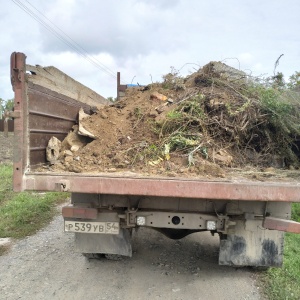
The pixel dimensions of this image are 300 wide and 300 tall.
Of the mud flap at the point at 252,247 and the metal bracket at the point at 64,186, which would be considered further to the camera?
the mud flap at the point at 252,247

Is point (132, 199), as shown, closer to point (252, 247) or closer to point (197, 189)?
point (197, 189)

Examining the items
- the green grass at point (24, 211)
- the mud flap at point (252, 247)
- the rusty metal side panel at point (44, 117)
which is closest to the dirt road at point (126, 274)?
the mud flap at point (252, 247)

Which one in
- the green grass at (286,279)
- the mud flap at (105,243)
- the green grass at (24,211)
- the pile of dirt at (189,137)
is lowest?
the green grass at (24,211)

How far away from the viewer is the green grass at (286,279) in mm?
2826

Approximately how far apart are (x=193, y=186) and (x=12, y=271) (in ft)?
7.15

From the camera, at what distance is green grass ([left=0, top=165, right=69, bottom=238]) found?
15.5ft

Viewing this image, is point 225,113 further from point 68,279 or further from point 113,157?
point 68,279

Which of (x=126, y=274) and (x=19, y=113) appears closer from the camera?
(x=19, y=113)

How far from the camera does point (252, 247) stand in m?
3.02

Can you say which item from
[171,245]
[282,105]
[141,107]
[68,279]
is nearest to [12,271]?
[68,279]

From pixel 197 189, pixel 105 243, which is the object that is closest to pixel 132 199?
pixel 105 243

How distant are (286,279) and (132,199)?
1673 mm

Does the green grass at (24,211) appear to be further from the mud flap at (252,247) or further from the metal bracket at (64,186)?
the mud flap at (252,247)

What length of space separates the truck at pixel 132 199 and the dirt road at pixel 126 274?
10.8 inches
